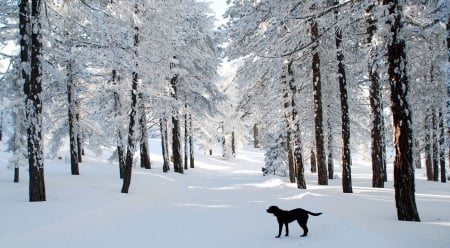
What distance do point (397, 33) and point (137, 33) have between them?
11258 mm

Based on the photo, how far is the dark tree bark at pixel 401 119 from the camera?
9062mm

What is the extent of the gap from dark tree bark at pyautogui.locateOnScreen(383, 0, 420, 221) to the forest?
0.9 inches

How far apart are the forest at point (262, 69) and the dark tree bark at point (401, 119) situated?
2cm

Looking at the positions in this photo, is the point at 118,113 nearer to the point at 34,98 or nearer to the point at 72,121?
the point at 72,121

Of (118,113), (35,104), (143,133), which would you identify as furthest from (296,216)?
(143,133)

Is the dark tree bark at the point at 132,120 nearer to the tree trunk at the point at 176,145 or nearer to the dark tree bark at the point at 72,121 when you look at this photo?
the dark tree bark at the point at 72,121

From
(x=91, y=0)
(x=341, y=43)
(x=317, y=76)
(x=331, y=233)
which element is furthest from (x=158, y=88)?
(x=331, y=233)

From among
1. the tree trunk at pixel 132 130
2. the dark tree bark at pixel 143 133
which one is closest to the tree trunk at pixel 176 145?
the dark tree bark at pixel 143 133

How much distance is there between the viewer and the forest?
9.68m

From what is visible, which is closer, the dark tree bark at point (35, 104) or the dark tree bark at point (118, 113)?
the dark tree bark at point (35, 104)

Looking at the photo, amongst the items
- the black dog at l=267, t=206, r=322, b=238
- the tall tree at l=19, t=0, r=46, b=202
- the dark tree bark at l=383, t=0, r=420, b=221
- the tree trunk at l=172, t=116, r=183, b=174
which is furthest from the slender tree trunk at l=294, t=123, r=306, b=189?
the tree trunk at l=172, t=116, r=183, b=174

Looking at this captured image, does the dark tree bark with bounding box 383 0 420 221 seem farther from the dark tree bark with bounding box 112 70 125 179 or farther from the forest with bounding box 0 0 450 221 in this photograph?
the dark tree bark with bounding box 112 70 125 179

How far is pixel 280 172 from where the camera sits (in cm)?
2950

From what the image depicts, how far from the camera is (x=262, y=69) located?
19.0 m
